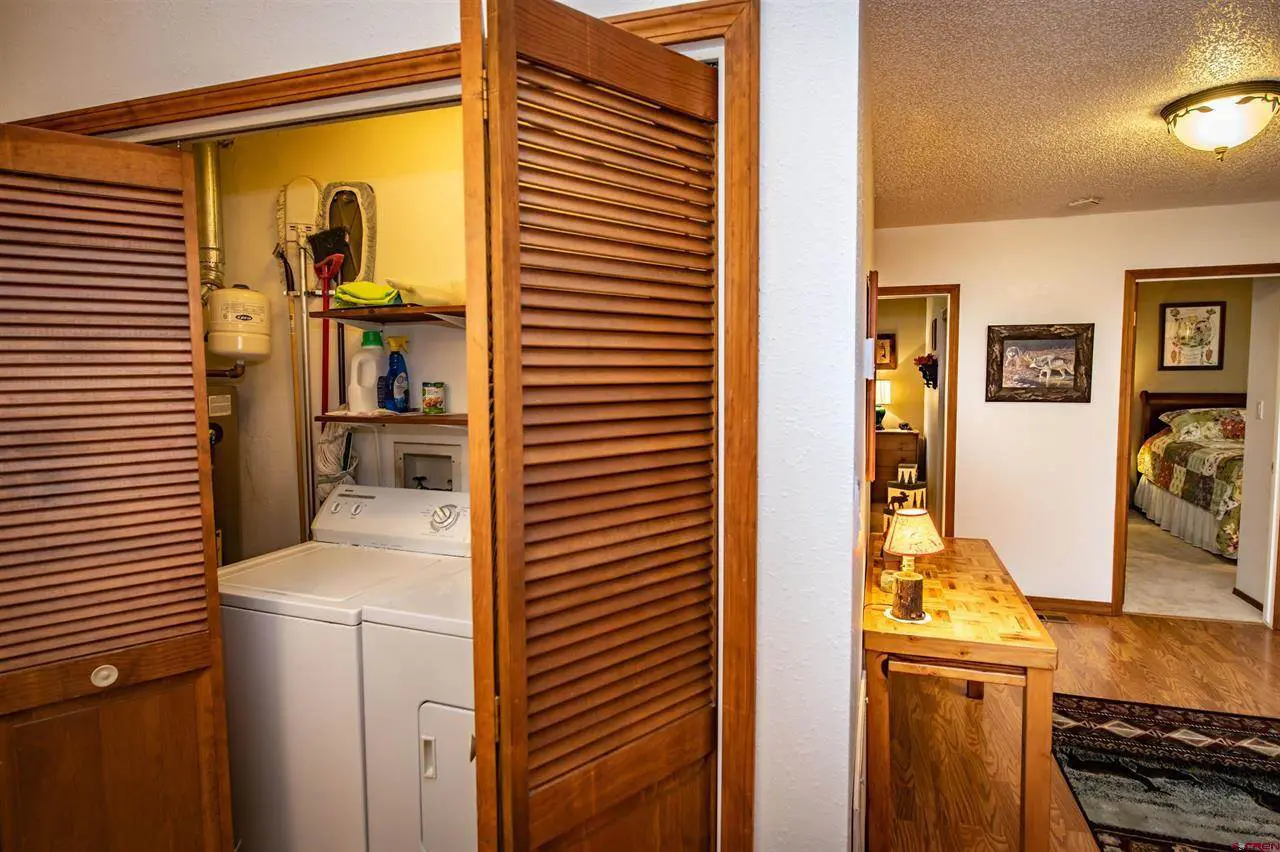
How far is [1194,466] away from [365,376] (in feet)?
20.6

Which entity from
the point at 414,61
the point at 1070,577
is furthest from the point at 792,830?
the point at 1070,577

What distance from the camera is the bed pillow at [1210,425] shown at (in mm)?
6117

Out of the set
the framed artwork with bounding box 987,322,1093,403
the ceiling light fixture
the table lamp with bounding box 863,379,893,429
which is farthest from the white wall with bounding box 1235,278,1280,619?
the table lamp with bounding box 863,379,893,429

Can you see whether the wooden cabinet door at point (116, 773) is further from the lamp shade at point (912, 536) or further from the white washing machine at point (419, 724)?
the lamp shade at point (912, 536)

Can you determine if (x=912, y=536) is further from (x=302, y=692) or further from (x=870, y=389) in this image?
(x=302, y=692)

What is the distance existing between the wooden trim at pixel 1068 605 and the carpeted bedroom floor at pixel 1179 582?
0.62 feet

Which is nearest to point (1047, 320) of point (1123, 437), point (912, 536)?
point (1123, 437)

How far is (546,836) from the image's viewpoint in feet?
3.66

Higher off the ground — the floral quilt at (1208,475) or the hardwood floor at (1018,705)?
the floral quilt at (1208,475)

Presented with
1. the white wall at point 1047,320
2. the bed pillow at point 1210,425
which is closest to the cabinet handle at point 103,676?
the white wall at point 1047,320

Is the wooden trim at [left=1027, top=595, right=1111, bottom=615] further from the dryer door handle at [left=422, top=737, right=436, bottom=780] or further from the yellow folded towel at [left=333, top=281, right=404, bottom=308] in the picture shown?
the yellow folded towel at [left=333, top=281, right=404, bottom=308]

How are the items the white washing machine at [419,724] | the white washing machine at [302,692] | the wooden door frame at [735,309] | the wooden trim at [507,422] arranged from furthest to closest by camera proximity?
1. the white washing machine at [302,692]
2. the white washing machine at [419,724]
3. the wooden door frame at [735,309]
4. the wooden trim at [507,422]

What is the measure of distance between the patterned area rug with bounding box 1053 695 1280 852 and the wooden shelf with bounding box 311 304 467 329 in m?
2.64

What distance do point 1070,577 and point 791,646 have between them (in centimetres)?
390
